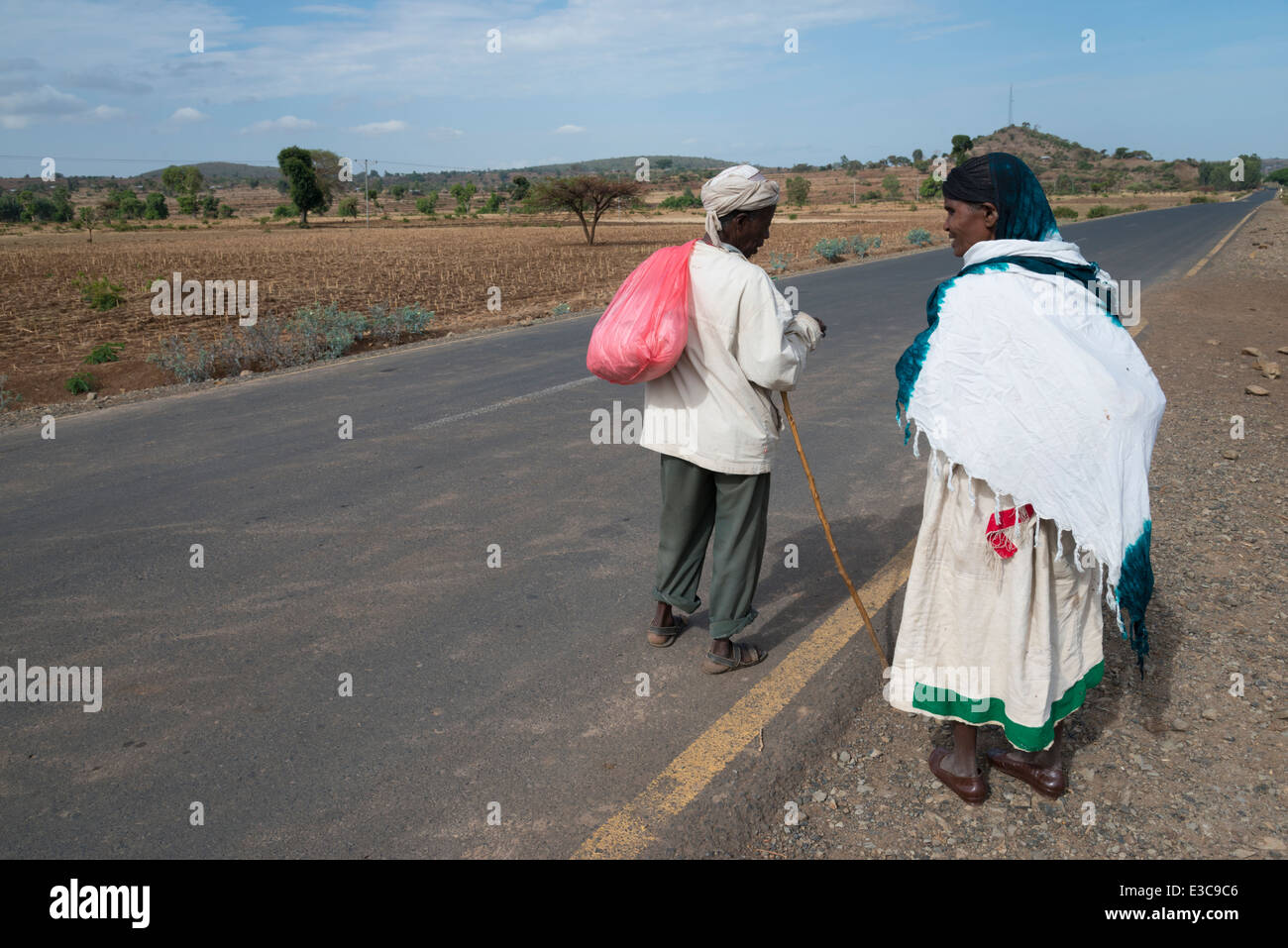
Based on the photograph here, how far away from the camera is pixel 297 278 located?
27.2 meters

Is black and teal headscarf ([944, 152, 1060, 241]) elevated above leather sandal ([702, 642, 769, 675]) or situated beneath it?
elevated above

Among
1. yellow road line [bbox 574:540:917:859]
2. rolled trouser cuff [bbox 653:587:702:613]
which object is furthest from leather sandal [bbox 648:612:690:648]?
yellow road line [bbox 574:540:917:859]

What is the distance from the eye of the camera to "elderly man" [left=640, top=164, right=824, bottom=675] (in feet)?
10.7

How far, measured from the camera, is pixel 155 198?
92062mm

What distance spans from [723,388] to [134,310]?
20.8 metres

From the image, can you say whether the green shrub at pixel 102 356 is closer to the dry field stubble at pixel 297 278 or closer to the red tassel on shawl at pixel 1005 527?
the dry field stubble at pixel 297 278

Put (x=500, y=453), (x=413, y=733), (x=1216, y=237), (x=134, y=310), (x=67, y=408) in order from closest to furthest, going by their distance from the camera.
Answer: (x=413, y=733) → (x=500, y=453) → (x=67, y=408) → (x=134, y=310) → (x=1216, y=237)

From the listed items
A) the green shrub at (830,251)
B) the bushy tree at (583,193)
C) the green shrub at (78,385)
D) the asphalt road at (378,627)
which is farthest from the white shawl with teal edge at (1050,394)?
the bushy tree at (583,193)

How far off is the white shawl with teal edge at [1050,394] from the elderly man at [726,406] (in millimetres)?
728

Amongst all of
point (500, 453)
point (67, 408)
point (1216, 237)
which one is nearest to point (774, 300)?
point (500, 453)

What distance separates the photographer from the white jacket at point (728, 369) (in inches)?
128

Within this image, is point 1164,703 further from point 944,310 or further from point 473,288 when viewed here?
point 473,288

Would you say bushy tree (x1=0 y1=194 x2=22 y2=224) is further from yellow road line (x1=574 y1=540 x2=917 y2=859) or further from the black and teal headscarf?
the black and teal headscarf

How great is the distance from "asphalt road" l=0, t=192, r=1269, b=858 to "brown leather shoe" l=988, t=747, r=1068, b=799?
60 cm
